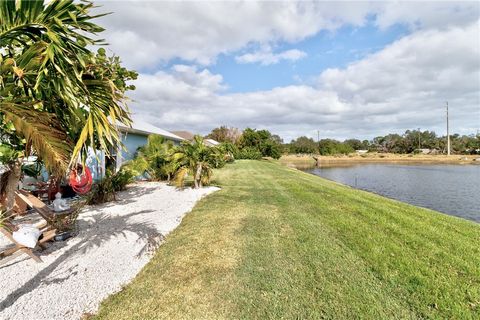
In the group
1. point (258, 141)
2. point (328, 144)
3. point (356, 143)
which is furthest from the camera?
point (356, 143)

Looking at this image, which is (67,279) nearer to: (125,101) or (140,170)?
(125,101)

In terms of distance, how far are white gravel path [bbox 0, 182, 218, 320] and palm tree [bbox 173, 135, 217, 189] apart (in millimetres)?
4218

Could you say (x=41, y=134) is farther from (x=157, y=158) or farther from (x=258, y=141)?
(x=258, y=141)

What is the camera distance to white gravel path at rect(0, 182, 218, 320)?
10.7ft

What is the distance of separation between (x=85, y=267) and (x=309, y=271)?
346cm

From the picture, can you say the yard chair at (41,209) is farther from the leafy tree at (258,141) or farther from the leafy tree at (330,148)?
the leafy tree at (330,148)

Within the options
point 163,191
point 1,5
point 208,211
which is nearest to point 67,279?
point 1,5

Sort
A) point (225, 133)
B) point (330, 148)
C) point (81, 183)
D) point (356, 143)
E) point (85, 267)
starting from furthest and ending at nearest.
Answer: point (356, 143) < point (330, 148) < point (225, 133) < point (81, 183) < point (85, 267)

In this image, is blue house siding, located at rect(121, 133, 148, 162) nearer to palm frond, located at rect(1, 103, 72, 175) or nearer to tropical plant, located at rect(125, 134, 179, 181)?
tropical plant, located at rect(125, 134, 179, 181)

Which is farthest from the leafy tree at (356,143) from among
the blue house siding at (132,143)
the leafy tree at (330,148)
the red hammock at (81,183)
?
the red hammock at (81,183)

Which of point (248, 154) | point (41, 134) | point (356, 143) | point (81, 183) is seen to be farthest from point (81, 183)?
point (356, 143)

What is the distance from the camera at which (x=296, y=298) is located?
3391 mm

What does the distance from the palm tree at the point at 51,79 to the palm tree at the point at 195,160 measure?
794cm

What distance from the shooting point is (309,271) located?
409 centimetres
